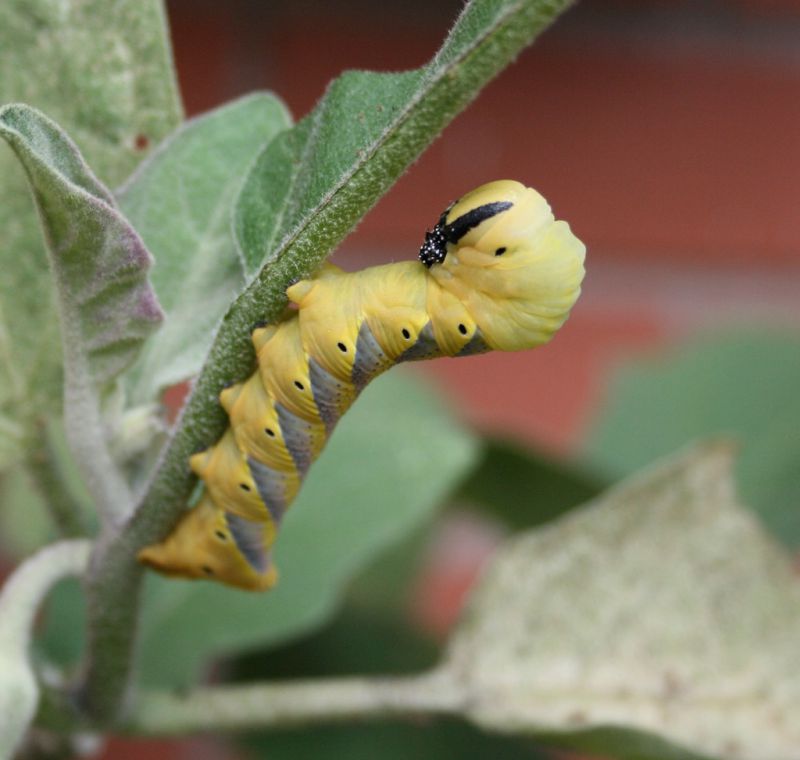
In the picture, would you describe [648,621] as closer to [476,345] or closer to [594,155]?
[476,345]

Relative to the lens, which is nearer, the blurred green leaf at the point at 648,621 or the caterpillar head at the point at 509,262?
the caterpillar head at the point at 509,262

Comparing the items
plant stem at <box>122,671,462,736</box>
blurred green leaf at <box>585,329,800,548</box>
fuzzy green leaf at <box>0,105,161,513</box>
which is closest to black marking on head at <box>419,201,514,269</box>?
fuzzy green leaf at <box>0,105,161,513</box>

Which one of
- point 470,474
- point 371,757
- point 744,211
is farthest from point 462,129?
point 371,757

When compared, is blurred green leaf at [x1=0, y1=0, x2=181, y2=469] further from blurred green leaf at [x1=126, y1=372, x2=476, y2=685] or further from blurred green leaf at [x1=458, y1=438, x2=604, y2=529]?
blurred green leaf at [x1=458, y1=438, x2=604, y2=529]

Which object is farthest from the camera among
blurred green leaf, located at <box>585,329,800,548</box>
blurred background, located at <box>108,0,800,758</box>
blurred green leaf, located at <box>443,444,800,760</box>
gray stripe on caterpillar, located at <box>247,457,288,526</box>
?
blurred background, located at <box>108,0,800,758</box>

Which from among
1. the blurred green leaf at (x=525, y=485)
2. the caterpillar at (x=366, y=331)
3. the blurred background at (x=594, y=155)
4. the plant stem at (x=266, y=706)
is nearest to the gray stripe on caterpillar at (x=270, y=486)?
the caterpillar at (x=366, y=331)

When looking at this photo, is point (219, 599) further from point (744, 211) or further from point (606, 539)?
point (744, 211)

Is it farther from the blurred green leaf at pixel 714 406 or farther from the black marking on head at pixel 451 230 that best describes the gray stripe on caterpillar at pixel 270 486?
the blurred green leaf at pixel 714 406
